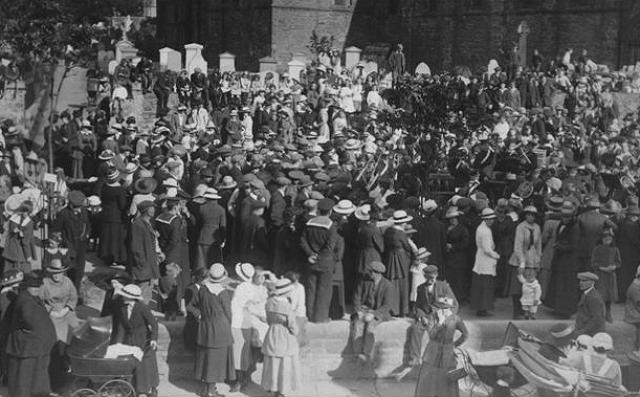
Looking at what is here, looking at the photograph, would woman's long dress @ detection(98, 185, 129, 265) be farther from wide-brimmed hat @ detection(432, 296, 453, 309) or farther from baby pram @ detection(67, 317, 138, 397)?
wide-brimmed hat @ detection(432, 296, 453, 309)

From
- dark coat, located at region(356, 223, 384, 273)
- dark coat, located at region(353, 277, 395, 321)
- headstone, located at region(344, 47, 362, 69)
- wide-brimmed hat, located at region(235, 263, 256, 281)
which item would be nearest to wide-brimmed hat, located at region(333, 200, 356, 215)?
dark coat, located at region(356, 223, 384, 273)

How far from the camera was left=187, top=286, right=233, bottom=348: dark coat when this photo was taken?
11.9 m

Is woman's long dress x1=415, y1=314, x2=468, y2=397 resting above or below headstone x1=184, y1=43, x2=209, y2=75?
below

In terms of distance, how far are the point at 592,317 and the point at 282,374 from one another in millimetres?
3974

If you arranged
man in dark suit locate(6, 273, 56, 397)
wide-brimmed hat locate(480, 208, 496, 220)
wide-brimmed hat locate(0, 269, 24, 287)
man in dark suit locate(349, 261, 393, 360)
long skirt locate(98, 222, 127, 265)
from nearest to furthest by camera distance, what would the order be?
man in dark suit locate(6, 273, 56, 397) < wide-brimmed hat locate(0, 269, 24, 287) < man in dark suit locate(349, 261, 393, 360) < wide-brimmed hat locate(480, 208, 496, 220) < long skirt locate(98, 222, 127, 265)

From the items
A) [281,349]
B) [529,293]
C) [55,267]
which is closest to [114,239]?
[55,267]

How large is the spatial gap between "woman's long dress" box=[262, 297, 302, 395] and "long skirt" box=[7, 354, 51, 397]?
2615 millimetres

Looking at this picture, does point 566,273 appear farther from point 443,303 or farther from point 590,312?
point 443,303

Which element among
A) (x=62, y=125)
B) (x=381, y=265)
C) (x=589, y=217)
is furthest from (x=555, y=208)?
(x=62, y=125)

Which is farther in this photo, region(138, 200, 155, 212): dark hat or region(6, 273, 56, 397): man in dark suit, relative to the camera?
region(138, 200, 155, 212): dark hat

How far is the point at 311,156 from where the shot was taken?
1995cm

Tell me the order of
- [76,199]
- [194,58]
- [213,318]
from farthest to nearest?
[194,58] → [76,199] → [213,318]

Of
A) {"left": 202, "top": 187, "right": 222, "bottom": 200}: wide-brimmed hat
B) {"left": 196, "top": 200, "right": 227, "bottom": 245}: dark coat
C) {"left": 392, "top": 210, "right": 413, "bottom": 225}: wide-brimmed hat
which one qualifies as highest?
{"left": 202, "top": 187, "right": 222, "bottom": 200}: wide-brimmed hat

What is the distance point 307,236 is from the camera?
13648 mm
